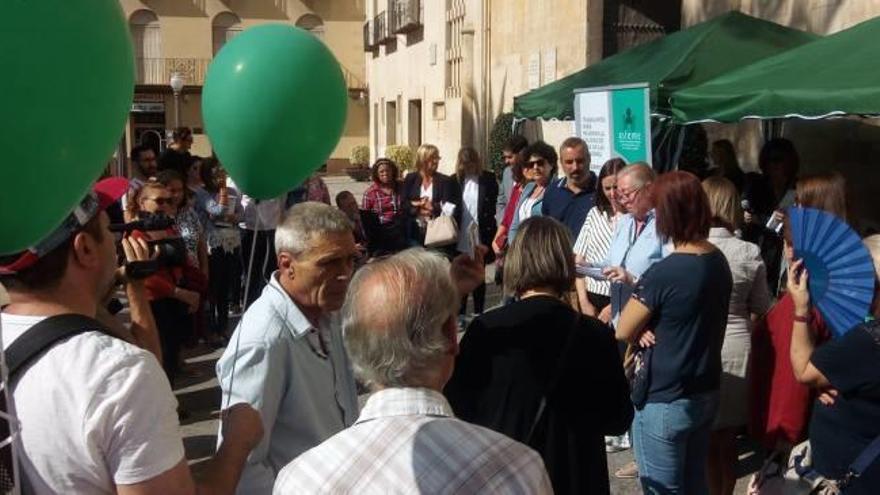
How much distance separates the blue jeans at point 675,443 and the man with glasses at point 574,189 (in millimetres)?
2241

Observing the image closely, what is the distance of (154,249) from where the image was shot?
2752 millimetres

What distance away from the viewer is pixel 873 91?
4645mm

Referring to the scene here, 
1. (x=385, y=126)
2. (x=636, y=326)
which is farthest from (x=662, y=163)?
(x=385, y=126)

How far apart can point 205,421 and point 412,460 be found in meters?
4.88

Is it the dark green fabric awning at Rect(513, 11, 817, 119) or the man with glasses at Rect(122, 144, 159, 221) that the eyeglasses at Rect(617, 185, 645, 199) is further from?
the man with glasses at Rect(122, 144, 159, 221)

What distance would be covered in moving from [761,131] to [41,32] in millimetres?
8510

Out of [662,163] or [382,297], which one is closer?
[382,297]

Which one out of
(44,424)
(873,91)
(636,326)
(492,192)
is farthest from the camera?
(492,192)

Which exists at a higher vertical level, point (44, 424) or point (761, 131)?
point (761, 131)

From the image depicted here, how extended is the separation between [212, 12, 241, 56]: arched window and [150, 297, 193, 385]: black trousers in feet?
113

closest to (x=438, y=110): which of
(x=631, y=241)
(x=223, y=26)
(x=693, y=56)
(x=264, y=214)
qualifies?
(x=264, y=214)

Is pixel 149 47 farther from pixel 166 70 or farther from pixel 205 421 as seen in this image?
pixel 205 421

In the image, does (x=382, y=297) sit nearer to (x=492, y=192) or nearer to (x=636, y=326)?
(x=636, y=326)

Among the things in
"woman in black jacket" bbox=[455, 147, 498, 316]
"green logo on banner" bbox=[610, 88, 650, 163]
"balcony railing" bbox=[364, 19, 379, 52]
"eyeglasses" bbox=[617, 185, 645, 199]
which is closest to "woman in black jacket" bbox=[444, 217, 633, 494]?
"eyeglasses" bbox=[617, 185, 645, 199]
